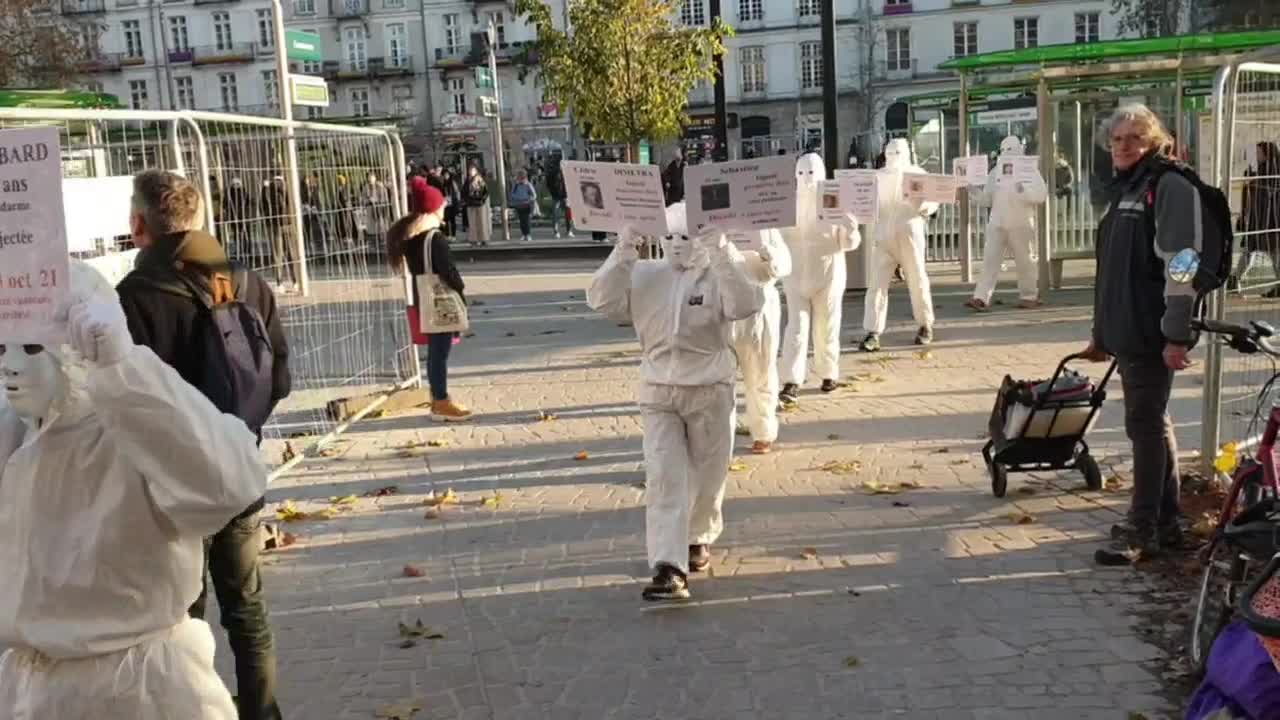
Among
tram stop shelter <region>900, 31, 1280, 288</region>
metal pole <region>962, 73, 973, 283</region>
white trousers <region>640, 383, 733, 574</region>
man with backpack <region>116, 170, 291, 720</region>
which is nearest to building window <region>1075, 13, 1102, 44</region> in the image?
tram stop shelter <region>900, 31, 1280, 288</region>

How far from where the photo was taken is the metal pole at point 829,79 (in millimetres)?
14023

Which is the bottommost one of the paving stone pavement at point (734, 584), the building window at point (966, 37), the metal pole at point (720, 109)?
the paving stone pavement at point (734, 584)

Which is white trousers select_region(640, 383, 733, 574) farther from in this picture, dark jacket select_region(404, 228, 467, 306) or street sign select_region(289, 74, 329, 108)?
street sign select_region(289, 74, 329, 108)

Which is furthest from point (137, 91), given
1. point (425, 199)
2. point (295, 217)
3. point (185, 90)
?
point (295, 217)

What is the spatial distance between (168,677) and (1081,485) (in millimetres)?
5827

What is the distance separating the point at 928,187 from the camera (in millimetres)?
11445

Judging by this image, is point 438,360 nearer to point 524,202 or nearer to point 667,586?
point 667,586

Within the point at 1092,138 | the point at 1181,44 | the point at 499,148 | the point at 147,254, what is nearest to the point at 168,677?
the point at 147,254

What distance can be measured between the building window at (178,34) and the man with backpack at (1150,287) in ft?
257

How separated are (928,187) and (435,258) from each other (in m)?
4.47

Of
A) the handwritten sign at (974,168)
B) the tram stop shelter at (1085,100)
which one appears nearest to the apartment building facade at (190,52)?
the tram stop shelter at (1085,100)

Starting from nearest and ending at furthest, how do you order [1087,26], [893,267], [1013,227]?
1. [893,267]
2. [1013,227]
3. [1087,26]

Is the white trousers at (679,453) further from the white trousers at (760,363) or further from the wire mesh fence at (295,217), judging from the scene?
the wire mesh fence at (295,217)

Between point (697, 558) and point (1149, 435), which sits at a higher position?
point (1149, 435)
